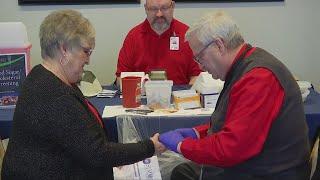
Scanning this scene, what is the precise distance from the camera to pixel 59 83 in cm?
150

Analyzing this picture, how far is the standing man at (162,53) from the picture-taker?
333cm

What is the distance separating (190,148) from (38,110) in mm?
582

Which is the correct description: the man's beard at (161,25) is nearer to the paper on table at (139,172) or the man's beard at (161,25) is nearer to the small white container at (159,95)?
the small white container at (159,95)

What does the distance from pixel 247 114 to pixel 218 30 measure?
0.33 metres

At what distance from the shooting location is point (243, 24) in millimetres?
3945

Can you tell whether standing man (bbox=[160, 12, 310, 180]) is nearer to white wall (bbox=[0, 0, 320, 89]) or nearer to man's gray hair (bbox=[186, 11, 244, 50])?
man's gray hair (bbox=[186, 11, 244, 50])

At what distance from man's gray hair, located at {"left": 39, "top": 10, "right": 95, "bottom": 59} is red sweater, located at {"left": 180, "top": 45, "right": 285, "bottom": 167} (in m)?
0.57

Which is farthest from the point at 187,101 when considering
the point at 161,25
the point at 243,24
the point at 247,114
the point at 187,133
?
the point at 243,24

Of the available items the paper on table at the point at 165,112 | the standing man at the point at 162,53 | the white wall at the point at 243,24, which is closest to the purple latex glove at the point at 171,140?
the paper on table at the point at 165,112

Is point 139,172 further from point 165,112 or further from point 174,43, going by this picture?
point 174,43

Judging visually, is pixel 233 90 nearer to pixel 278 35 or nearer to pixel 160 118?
pixel 160 118

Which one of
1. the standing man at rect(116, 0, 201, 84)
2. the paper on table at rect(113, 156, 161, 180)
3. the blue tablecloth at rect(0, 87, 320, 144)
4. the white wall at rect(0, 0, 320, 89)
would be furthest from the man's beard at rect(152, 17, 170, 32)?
the paper on table at rect(113, 156, 161, 180)

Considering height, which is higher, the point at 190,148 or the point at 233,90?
the point at 233,90

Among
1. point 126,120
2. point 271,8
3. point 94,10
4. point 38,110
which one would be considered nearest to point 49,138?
point 38,110
